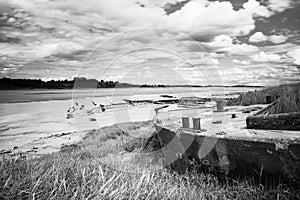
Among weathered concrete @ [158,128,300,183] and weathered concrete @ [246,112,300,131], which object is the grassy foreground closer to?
weathered concrete @ [158,128,300,183]

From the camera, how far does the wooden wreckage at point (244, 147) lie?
113 inches

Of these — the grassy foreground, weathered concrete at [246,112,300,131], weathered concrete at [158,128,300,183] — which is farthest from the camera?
weathered concrete at [246,112,300,131]

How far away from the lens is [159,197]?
2598 millimetres

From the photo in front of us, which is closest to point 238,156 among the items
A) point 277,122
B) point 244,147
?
point 244,147

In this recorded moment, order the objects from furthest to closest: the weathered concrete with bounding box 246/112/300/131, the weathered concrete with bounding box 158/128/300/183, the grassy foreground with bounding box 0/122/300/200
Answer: the weathered concrete with bounding box 246/112/300/131
the weathered concrete with bounding box 158/128/300/183
the grassy foreground with bounding box 0/122/300/200

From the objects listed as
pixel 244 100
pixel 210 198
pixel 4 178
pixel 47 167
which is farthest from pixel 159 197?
pixel 244 100

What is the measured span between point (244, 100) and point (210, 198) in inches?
187

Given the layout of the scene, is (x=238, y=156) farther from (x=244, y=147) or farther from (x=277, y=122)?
(x=277, y=122)

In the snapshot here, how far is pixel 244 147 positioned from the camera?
3.18 meters

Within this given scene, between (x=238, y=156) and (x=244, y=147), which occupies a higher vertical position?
(x=244, y=147)

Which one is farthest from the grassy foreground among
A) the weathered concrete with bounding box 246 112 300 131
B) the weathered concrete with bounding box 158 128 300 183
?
the weathered concrete with bounding box 246 112 300 131

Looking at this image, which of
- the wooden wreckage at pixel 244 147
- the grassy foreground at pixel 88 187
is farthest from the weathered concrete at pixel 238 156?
the grassy foreground at pixel 88 187

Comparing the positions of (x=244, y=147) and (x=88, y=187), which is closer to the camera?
(x=88, y=187)

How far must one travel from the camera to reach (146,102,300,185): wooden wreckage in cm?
287
